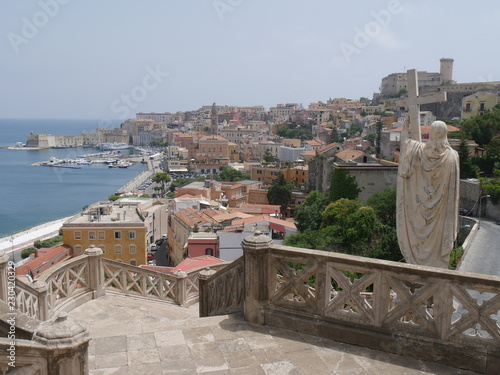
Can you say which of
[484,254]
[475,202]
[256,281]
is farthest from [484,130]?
[256,281]

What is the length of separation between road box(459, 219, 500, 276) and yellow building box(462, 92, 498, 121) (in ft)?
143

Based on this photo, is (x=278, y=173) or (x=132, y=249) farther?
(x=278, y=173)

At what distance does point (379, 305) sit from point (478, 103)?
2683 inches

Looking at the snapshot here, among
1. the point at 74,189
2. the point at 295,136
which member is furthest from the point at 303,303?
the point at 295,136

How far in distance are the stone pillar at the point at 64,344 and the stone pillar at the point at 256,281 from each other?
225 centimetres

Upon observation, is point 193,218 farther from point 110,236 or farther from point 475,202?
point 475,202

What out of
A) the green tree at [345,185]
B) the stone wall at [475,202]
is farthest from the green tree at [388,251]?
the green tree at [345,185]

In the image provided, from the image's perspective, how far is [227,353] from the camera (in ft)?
14.1

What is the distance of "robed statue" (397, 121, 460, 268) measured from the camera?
509 centimetres

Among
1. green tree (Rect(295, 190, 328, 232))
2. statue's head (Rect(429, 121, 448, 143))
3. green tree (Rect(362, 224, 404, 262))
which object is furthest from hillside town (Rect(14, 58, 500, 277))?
green tree (Rect(362, 224, 404, 262))

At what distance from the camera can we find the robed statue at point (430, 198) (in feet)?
16.7

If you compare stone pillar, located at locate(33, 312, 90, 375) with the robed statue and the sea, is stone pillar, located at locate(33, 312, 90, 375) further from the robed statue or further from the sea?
the sea

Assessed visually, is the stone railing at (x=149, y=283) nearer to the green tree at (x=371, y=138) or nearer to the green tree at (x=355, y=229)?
the green tree at (x=355, y=229)

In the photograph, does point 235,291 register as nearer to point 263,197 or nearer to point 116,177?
point 263,197
